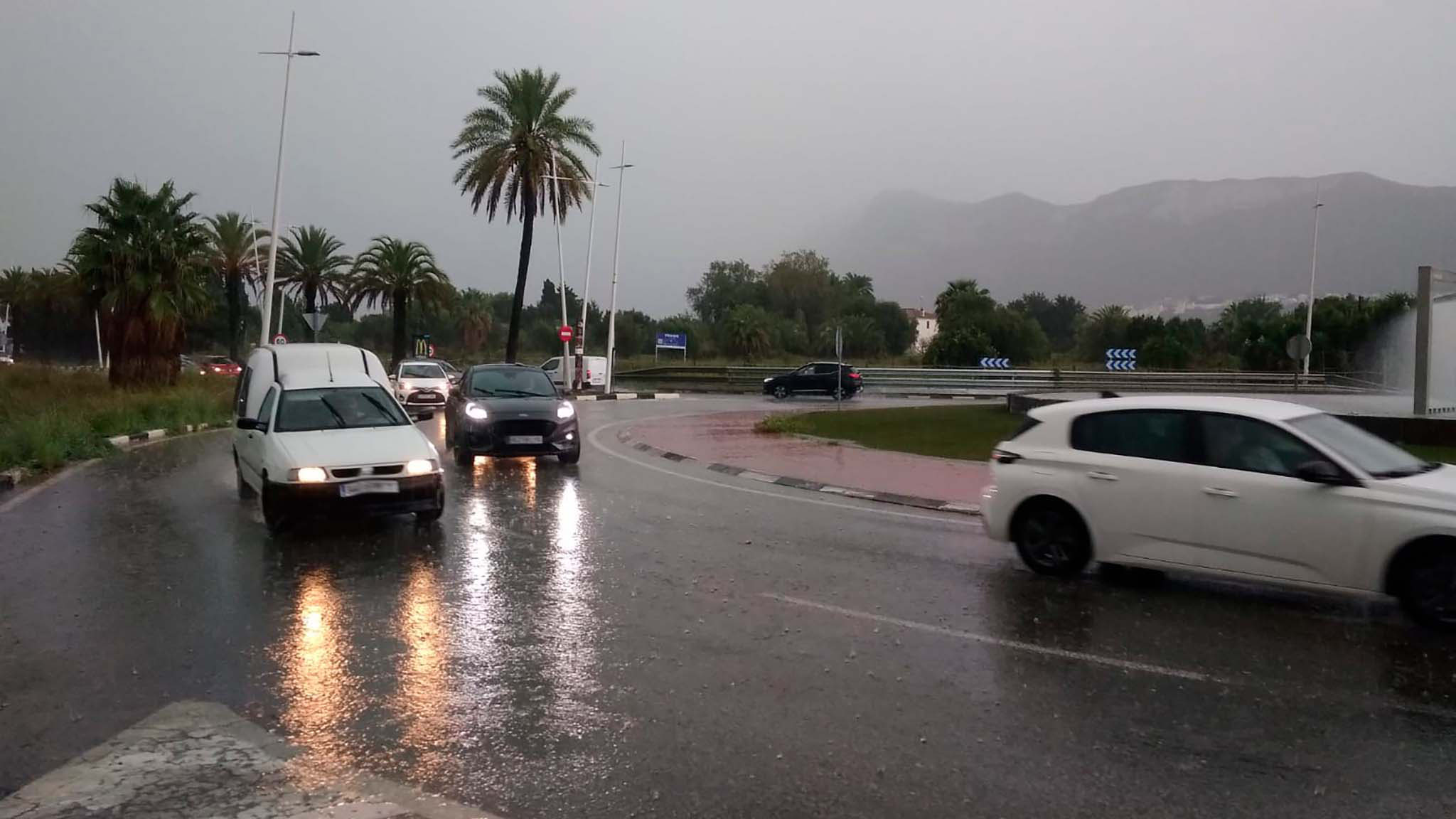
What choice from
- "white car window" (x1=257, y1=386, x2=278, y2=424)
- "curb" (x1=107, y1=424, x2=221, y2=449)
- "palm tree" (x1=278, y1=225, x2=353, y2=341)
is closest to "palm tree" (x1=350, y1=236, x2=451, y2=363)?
"palm tree" (x1=278, y1=225, x2=353, y2=341)

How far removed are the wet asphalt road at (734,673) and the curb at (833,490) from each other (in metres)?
2.39

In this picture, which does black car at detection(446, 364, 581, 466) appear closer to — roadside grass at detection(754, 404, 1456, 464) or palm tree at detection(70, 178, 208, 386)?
roadside grass at detection(754, 404, 1456, 464)

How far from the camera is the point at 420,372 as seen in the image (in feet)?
106

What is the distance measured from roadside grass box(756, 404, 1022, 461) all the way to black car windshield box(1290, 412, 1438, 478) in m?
9.16

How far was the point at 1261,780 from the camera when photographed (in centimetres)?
456

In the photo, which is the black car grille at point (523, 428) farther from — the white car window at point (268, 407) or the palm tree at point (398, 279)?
the palm tree at point (398, 279)

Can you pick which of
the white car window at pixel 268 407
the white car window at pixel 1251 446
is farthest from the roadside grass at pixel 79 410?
the white car window at pixel 1251 446

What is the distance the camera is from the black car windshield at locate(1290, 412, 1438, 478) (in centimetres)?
752

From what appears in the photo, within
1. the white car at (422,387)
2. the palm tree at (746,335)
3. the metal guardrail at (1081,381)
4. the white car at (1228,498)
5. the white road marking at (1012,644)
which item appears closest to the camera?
the white road marking at (1012,644)

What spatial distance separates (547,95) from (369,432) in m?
36.4

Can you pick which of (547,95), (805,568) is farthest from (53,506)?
(547,95)

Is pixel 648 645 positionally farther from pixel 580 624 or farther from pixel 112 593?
pixel 112 593

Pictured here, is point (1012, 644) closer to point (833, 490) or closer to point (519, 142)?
point (833, 490)

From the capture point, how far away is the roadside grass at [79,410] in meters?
16.8
